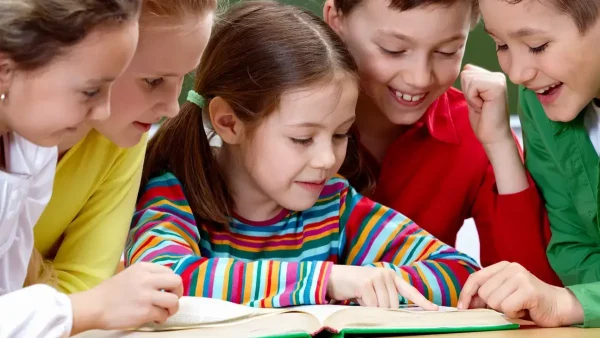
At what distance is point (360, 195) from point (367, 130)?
22cm

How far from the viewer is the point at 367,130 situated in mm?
1680

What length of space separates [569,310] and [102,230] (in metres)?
0.68

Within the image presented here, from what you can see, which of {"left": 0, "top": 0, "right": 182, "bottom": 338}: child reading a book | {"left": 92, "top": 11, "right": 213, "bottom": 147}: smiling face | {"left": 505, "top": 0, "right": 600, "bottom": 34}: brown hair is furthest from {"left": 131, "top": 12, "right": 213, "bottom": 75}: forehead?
{"left": 505, "top": 0, "right": 600, "bottom": 34}: brown hair

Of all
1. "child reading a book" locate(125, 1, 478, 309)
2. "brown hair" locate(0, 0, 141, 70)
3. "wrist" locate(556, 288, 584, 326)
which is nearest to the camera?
"brown hair" locate(0, 0, 141, 70)

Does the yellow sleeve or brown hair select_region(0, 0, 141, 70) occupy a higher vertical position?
brown hair select_region(0, 0, 141, 70)

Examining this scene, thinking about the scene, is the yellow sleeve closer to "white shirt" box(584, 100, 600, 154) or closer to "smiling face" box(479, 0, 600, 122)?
"smiling face" box(479, 0, 600, 122)

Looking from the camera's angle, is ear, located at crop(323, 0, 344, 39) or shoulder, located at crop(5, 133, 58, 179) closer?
shoulder, located at crop(5, 133, 58, 179)

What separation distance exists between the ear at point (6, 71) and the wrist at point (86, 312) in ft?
0.82

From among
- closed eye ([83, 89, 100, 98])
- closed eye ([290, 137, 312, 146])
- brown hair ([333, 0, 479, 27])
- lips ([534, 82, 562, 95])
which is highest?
brown hair ([333, 0, 479, 27])

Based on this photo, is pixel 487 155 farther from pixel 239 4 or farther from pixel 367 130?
pixel 239 4

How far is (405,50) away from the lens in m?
1.51

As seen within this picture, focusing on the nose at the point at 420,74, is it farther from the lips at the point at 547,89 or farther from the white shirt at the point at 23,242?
the white shirt at the point at 23,242

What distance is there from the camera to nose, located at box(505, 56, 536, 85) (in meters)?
1.28

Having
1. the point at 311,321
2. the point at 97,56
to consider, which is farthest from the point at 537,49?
the point at 97,56
